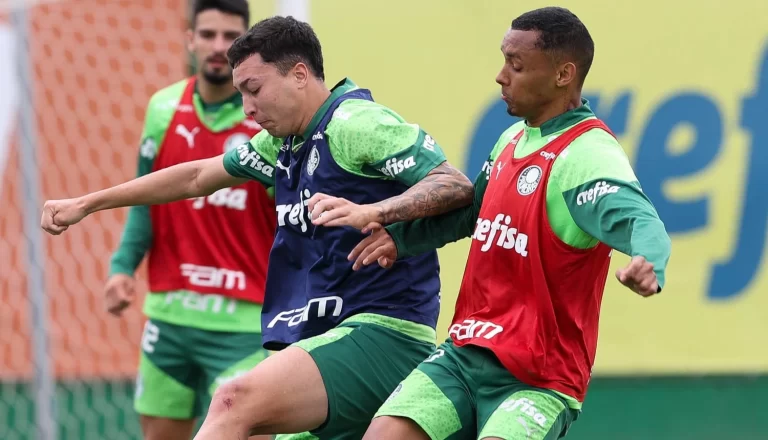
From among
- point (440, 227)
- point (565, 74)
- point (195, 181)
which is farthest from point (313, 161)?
point (565, 74)

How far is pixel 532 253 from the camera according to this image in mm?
3621

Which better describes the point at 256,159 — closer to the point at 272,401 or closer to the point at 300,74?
the point at 300,74

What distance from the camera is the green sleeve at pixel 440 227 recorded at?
3.85 meters

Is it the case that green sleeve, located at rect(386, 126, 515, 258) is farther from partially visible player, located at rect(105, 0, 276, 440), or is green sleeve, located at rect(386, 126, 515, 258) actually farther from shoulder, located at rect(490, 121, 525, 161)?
partially visible player, located at rect(105, 0, 276, 440)

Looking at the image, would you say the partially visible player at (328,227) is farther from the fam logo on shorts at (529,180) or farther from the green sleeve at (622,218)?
the green sleeve at (622,218)

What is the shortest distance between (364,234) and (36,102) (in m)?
4.44

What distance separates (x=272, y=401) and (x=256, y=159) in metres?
1.04

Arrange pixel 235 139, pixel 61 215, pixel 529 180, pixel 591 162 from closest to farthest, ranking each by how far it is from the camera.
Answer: pixel 591 162, pixel 529 180, pixel 61 215, pixel 235 139

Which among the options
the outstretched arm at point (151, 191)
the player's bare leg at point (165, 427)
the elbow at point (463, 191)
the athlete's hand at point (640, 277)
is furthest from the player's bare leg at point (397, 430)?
the player's bare leg at point (165, 427)

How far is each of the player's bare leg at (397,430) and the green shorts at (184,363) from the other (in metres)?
1.83

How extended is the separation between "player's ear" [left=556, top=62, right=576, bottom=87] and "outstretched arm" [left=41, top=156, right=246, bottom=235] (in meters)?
1.25

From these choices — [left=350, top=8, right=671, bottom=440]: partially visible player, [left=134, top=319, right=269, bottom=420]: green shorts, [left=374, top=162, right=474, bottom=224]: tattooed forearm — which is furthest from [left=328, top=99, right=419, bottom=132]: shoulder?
[left=134, top=319, right=269, bottom=420]: green shorts

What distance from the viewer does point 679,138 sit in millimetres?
6484

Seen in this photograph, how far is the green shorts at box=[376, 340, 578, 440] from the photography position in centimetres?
355
